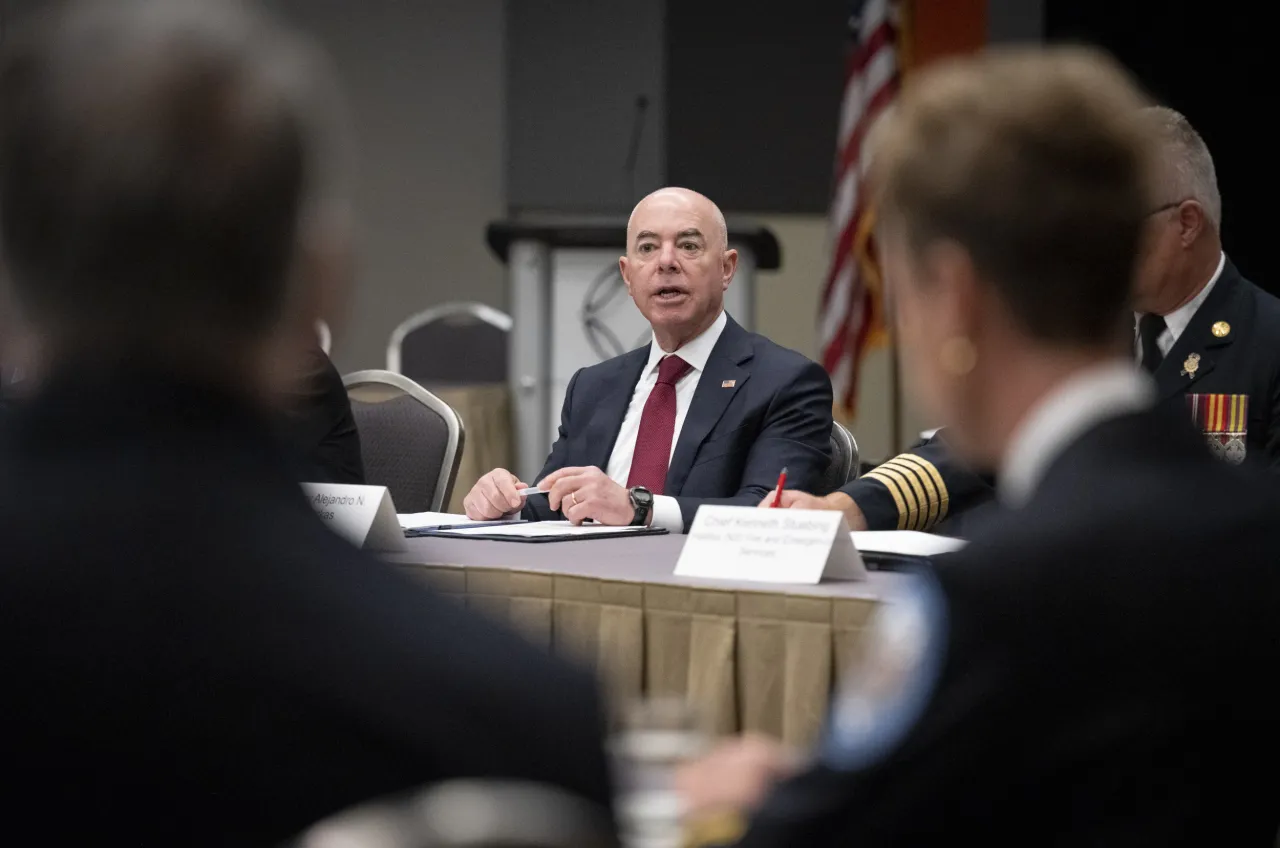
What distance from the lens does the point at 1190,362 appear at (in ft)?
9.12

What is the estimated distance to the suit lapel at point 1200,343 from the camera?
9.08 feet

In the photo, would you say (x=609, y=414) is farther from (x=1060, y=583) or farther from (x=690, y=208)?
(x=1060, y=583)

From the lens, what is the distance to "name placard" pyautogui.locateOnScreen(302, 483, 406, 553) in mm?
2439

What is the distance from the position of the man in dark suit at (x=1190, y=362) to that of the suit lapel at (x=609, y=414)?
93 centimetres

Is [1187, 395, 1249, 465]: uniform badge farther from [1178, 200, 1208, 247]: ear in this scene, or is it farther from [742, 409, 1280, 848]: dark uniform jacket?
[742, 409, 1280, 848]: dark uniform jacket

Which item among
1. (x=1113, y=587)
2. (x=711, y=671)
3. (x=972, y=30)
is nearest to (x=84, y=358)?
(x=1113, y=587)

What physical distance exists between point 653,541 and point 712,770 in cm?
156

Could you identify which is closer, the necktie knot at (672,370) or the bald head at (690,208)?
the necktie knot at (672,370)

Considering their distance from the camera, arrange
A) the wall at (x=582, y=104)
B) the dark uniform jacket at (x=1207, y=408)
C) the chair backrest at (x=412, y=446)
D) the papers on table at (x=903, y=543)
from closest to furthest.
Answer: the papers on table at (x=903, y=543), the dark uniform jacket at (x=1207, y=408), the chair backrest at (x=412, y=446), the wall at (x=582, y=104)

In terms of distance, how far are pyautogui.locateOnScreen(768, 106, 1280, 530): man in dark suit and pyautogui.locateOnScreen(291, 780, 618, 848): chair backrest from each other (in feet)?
6.69

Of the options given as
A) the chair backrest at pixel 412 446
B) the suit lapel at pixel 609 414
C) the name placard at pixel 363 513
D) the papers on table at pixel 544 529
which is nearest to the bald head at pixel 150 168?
the name placard at pixel 363 513

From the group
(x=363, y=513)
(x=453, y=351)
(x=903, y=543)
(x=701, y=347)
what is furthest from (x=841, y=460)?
(x=453, y=351)

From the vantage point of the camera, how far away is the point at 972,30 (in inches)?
323

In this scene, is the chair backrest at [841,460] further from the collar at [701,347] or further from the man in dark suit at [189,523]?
the man in dark suit at [189,523]
